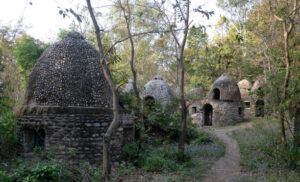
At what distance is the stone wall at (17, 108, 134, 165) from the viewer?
8.03 metres

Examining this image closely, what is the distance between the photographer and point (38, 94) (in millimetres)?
8508

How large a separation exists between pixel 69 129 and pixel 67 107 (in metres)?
0.74

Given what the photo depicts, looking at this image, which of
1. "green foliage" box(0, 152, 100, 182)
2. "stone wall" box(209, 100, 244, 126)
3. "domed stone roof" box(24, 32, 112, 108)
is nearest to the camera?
"green foliage" box(0, 152, 100, 182)

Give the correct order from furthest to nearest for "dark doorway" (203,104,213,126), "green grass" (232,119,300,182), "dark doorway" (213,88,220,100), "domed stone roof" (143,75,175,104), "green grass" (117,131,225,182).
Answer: "dark doorway" (203,104,213,126) < "dark doorway" (213,88,220,100) < "domed stone roof" (143,75,175,104) < "green grass" (117,131,225,182) < "green grass" (232,119,300,182)

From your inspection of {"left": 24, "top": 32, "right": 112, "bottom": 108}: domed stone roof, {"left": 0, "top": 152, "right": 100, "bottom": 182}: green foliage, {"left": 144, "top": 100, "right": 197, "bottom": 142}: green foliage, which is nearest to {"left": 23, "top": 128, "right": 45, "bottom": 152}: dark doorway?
{"left": 24, "top": 32, "right": 112, "bottom": 108}: domed stone roof

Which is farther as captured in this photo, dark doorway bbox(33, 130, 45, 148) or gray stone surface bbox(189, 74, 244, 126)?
gray stone surface bbox(189, 74, 244, 126)

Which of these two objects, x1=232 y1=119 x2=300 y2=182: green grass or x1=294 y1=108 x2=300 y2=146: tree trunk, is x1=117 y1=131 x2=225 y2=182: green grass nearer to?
x1=232 y1=119 x2=300 y2=182: green grass

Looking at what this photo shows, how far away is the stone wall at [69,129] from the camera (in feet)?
26.3

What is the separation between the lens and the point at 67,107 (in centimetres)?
815

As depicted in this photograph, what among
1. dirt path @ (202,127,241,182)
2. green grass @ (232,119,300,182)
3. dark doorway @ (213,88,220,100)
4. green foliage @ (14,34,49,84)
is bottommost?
dirt path @ (202,127,241,182)

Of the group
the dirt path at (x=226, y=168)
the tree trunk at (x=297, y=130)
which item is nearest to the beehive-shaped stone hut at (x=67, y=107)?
the dirt path at (x=226, y=168)

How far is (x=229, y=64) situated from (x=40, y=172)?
27.3 meters

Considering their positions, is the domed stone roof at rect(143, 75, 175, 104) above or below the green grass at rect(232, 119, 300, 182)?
above

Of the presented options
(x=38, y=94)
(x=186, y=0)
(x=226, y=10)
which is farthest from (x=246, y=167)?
(x=226, y=10)
